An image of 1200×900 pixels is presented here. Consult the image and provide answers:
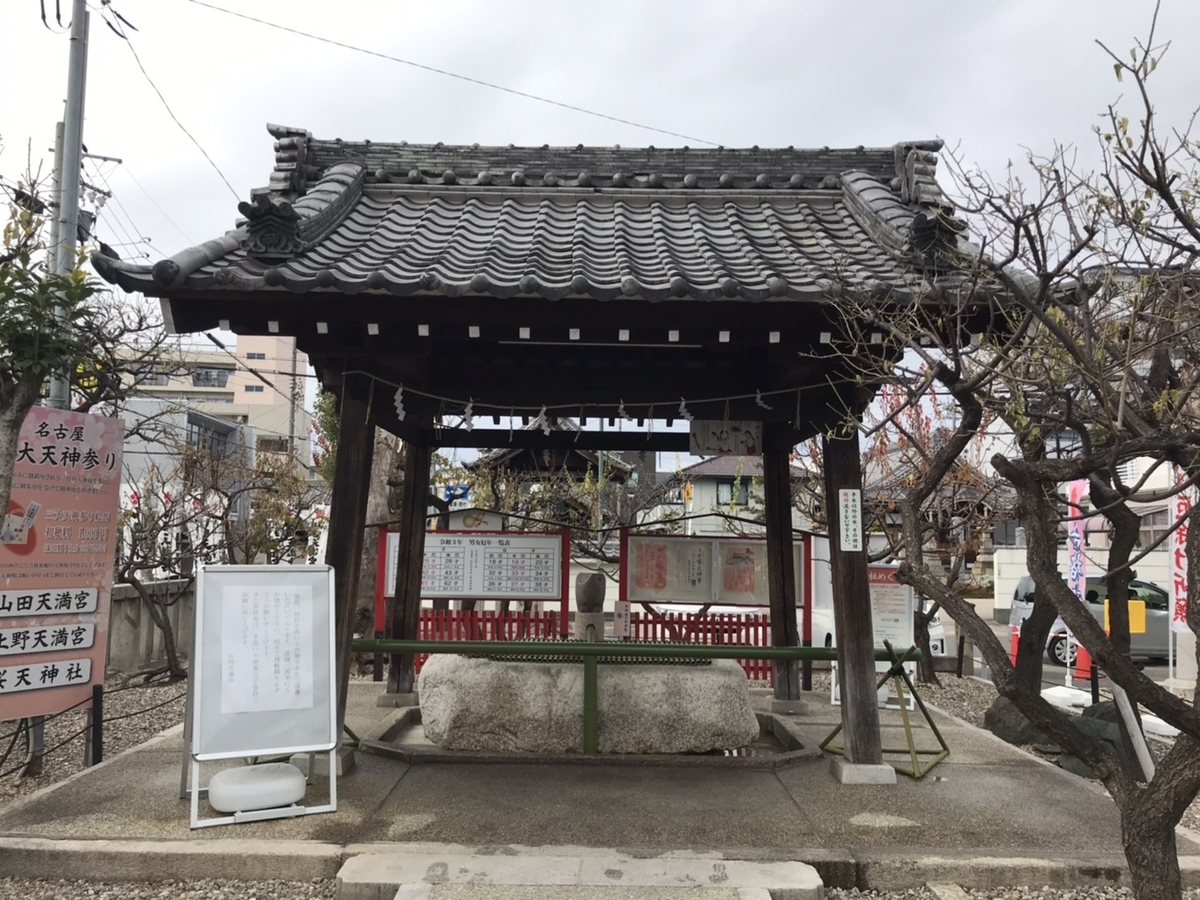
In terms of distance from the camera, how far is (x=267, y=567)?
4.98m

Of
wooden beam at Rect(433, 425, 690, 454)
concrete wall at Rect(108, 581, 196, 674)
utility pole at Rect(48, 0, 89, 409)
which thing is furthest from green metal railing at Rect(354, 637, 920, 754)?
concrete wall at Rect(108, 581, 196, 674)

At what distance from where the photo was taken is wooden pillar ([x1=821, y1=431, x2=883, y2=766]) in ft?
18.0

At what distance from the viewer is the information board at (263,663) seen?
15.2ft

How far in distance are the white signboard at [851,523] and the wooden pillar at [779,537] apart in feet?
5.90

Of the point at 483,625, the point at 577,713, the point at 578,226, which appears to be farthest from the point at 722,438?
the point at 483,625

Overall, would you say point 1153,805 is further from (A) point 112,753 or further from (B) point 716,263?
(A) point 112,753

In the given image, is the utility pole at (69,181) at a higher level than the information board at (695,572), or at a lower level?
higher

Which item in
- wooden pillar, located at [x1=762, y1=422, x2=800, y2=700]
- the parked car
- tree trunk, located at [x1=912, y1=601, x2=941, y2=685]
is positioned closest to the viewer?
wooden pillar, located at [x1=762, y1=422, x2=800, y2=700]

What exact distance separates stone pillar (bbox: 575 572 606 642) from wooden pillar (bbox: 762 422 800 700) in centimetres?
163

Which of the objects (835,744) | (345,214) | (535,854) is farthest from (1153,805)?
(345,214)

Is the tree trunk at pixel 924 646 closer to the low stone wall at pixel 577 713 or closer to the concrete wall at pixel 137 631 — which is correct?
the low stone wall at pixel 577 713

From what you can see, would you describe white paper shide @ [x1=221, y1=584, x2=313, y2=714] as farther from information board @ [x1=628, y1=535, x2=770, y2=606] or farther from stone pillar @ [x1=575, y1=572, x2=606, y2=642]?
information board @ [x1=628, y1=535, x2=770, y2=606]

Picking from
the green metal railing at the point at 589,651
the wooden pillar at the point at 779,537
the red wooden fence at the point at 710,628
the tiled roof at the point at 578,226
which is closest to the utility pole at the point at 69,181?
the tiled roof at the point at 578,226

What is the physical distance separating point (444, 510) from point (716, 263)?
5.15 meters
